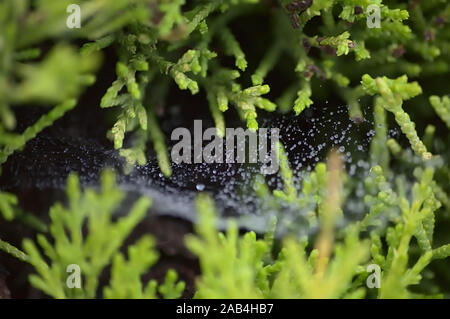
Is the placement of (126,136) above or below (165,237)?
above

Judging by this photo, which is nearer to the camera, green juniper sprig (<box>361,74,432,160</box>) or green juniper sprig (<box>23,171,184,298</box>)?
green juniper sprig (<box>23,171,184,298</box>)

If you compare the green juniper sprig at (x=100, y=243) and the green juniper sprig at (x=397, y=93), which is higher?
the green juniper sprig at (x=397, y=93)

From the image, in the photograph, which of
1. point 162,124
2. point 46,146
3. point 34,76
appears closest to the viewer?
point 34,76

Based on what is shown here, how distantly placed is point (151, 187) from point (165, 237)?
0.29 m

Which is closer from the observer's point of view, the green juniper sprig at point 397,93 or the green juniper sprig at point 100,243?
the green juniper sprig at point 100,243

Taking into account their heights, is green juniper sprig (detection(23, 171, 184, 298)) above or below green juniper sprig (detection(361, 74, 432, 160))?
below

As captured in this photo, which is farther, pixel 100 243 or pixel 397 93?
pixel 397 93

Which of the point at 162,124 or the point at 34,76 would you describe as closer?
the point at 34,76

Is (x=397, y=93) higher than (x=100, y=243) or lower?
higher
